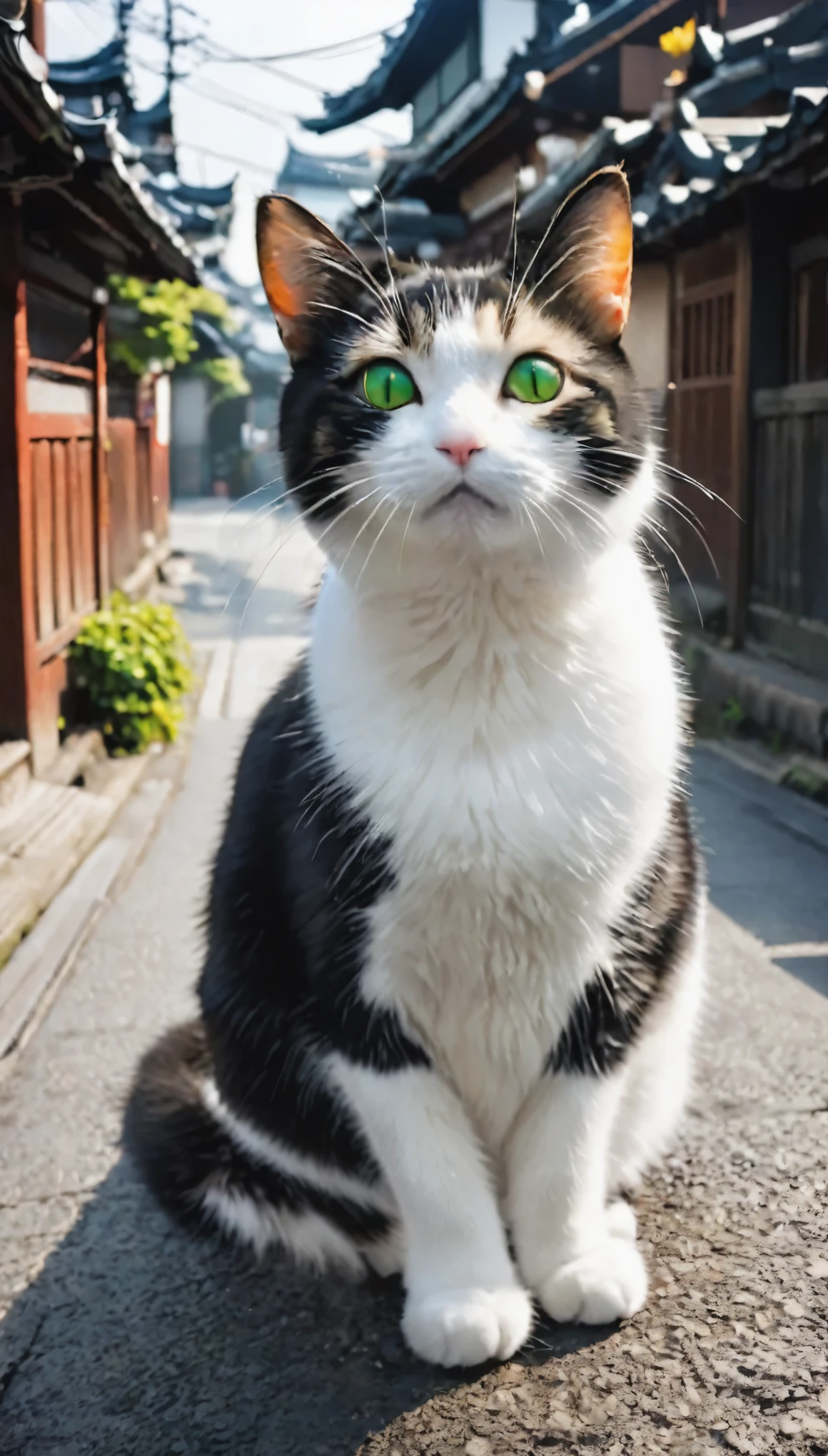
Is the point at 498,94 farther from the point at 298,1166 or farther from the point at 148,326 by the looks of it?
the point at 298,1166

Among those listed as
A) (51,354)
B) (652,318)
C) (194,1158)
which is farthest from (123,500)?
(194,1158)

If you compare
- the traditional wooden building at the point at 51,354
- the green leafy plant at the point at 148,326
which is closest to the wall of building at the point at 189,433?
the green leafy plant at the point at 148,326

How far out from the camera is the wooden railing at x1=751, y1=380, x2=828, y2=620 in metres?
7.16

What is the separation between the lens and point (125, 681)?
6945 mm

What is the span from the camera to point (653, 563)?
2213mm

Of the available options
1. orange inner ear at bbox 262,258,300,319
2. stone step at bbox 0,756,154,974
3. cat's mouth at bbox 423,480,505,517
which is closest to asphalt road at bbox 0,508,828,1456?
cat's mouth at bbox 423,480,505,517

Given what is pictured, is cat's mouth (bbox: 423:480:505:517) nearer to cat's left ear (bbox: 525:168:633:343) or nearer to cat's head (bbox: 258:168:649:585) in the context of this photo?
cat's head (bbox: 258:168:649:585)

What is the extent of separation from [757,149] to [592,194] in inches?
204

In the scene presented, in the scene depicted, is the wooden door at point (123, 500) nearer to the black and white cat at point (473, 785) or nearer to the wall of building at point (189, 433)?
the black and white cat at point (473, 785)

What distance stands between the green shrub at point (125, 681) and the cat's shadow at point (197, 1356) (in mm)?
4707

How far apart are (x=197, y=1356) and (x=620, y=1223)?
0.83 m

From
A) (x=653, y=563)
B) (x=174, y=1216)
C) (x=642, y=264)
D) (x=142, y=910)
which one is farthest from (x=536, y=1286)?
(x=642, y=264)

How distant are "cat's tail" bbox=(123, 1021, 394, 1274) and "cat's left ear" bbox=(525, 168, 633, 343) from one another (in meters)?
1.61

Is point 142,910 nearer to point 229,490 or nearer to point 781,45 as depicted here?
point 781,45
